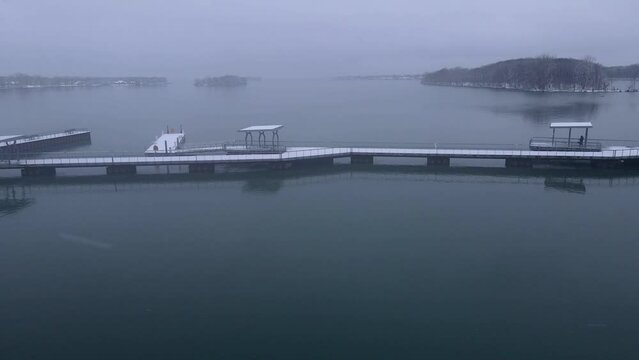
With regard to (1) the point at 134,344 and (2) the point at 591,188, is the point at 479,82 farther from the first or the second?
(1) the point at 134,344

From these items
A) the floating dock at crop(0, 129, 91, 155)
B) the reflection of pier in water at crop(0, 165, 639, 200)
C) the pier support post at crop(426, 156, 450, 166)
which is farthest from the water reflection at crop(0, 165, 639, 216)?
the floating dock at crop(0, 129, 91, 155)

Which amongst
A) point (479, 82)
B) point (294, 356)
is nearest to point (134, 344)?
point (294, 356)

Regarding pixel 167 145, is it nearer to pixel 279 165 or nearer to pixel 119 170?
pixel 119 170

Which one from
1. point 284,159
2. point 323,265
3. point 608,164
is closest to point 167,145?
point 284,159

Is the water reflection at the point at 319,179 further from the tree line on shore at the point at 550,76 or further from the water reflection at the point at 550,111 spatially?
the tree line on shore at the point at 550,76

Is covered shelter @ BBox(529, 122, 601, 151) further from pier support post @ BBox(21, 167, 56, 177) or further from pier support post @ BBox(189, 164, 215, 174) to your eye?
pier support post @ BBox(21, 167, 56, 177)
